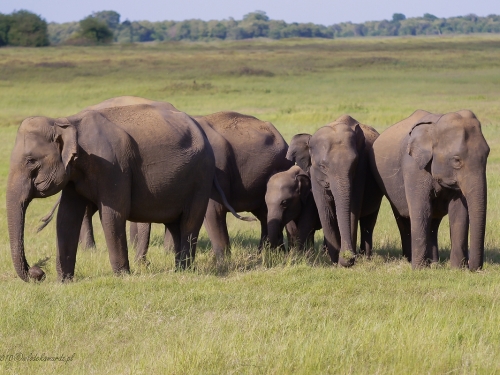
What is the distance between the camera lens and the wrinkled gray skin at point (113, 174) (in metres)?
8.41

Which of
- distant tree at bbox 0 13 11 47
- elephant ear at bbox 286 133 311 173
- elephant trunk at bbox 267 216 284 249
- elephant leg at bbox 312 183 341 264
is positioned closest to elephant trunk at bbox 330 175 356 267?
elephant leg at bbox 312 183 341 264

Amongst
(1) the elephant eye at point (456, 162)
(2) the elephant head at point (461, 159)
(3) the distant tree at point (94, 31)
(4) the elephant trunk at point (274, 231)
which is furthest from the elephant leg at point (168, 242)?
Result: (3) the distant tree at point (94, 31)

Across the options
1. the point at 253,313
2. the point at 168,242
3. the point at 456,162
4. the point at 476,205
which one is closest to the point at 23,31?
the point at 168,242

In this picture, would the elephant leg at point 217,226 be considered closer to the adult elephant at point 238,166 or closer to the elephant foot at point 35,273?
the adult elephant at point 238,166

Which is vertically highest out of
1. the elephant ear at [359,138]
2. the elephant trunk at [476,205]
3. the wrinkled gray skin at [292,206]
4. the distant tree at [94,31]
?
the elephant ear at [359,138]

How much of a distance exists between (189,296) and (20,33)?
3844 inches

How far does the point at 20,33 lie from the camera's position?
3959 inches

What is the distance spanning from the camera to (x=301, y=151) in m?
11.2

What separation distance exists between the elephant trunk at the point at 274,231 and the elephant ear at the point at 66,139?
11.3 feet

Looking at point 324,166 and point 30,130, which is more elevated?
point 30,130

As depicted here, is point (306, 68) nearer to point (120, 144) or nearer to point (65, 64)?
point (65, 64)

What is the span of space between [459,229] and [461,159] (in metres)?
0.85

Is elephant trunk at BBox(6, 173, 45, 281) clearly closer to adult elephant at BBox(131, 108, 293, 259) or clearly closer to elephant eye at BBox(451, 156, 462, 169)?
adult elephant at BBox(131, 108, 293, 259)

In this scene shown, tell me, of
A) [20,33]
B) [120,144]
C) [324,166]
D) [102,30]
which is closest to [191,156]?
[120,144]
